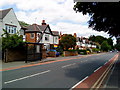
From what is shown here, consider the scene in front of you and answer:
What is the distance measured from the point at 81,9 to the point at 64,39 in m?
34.3

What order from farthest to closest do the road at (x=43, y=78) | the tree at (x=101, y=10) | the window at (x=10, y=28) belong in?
the window at (x=10, y=28) < the tree at (x=101, y=10) < the road at (x=43, y=78)

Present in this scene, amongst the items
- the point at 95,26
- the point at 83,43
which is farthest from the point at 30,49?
the point at 83,43

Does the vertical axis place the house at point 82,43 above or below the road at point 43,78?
above

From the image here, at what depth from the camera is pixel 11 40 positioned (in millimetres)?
19188

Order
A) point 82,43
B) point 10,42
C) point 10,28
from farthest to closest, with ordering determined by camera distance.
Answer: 1. point 82,43
2. point 10,28
3. point 10,42

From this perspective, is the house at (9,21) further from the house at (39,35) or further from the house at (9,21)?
the house at (39,35)

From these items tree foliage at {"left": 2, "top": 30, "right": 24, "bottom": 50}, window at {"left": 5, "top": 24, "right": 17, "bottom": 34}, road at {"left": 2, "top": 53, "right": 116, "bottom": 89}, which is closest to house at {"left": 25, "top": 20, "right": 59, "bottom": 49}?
window at {"left": 5, "top": 24, "right": 17, "bottom": 34}

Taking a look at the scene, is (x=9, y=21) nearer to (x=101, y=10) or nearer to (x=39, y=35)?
(x=39, y=35)

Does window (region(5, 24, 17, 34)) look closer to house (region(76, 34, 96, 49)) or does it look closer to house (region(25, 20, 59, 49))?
house (region(25, 20, 59, 49))

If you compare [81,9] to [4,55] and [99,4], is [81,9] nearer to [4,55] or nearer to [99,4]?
[99,4]

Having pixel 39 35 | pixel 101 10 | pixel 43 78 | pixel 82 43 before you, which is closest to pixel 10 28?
pixel 39 35

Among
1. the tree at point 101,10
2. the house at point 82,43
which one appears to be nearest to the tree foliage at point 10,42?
the tree at point 101,10

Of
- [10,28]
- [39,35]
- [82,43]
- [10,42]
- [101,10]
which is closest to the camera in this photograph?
[101,10]

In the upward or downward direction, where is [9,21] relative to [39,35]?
upward
